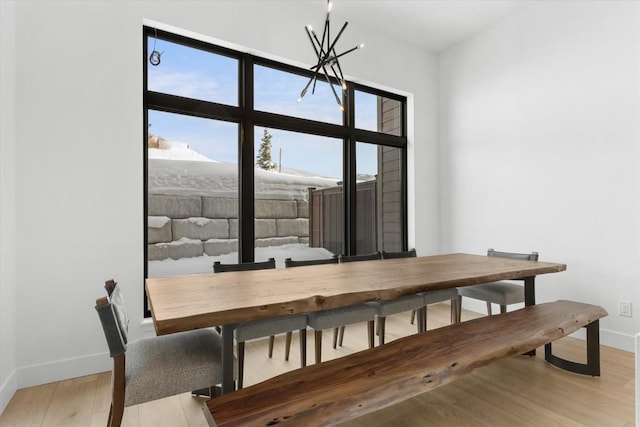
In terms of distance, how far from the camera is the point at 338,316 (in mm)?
2355

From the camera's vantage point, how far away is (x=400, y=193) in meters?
4.51

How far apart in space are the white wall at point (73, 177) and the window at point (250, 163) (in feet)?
0.74

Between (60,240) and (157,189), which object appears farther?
(157,189)

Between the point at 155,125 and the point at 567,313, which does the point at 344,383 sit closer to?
the point at 567,313

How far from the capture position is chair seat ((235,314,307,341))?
6.73 feet

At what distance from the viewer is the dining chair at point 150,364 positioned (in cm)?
141

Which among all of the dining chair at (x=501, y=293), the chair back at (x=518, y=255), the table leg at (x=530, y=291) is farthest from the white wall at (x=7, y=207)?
the chair back at (x=518, y=255)

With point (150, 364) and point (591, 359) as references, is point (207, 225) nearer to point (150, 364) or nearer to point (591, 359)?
point (150, 364)

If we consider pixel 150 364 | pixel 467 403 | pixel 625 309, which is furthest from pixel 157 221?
pixel 625 309

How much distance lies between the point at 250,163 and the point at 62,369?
2147mm

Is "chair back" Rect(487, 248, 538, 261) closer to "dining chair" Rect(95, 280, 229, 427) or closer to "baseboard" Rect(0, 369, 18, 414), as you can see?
"dining chair" Rect(95, 280, 229, 427)

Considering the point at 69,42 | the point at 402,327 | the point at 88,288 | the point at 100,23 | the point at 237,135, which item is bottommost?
the point at 402,327

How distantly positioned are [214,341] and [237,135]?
209cm

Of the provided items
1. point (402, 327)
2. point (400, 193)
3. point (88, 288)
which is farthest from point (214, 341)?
point (400, 193)
